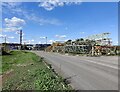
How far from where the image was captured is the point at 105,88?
11.7 meters

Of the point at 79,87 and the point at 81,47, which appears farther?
the point at 81,47

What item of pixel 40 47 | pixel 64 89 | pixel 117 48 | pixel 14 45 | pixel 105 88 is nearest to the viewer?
pixel 64 89

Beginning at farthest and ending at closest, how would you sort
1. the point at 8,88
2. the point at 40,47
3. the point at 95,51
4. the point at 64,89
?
1. the point at 40,47
2. the point at 95,51
3. the point at 8,88
4. the point at 64,89

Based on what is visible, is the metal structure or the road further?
the metal structure

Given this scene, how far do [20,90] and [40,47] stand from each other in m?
123

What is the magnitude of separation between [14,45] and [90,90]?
14303 centimetres

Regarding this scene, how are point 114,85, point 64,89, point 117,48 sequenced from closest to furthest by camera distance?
1. point 64,89
2. point 114,85
3. point 117,48

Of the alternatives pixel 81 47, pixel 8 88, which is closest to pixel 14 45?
pixel 81 47

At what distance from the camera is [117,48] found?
2330 inches

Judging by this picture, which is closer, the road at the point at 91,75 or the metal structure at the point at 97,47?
the road at the point at 91,75

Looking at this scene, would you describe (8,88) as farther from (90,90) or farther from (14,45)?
(14,45)

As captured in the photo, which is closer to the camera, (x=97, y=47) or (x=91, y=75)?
(x=91, y=75)

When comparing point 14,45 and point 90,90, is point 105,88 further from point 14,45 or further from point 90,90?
point 14,45

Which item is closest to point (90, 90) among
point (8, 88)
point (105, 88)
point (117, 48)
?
point (105, 88)
